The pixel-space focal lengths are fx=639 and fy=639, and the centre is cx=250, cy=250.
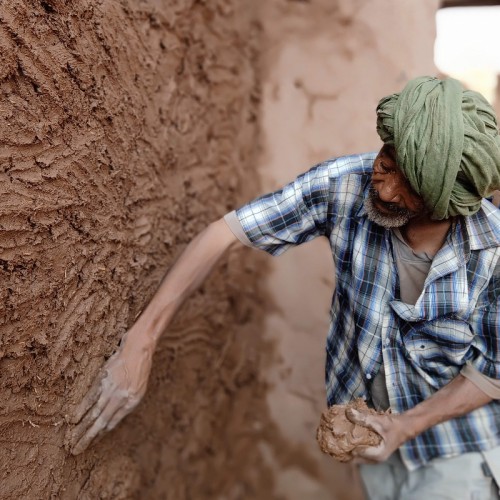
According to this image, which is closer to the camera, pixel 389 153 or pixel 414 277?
pixel 389 153

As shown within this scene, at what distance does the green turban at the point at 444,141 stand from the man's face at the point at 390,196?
40 millimetres

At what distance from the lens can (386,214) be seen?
125 centimetres

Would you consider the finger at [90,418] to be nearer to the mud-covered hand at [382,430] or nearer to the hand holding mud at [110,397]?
the hand holding mud at [110,397]

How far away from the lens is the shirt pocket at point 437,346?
4.32 feet

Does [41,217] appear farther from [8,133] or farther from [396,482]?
[396,482]

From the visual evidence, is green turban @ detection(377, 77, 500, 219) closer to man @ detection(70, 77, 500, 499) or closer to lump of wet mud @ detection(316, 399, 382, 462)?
man @ detection(70, 77, 500, 499)

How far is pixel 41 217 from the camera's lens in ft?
3.67

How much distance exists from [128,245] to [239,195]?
786 mm

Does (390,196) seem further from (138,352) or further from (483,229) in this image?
(138,352)

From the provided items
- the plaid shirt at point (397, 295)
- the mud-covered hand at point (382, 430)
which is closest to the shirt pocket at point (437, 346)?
the plaid shirt at point (397, 295)

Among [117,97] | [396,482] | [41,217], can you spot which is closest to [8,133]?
[41,217]

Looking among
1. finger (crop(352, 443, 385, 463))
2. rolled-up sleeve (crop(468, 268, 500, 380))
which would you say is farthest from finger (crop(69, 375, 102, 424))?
rolled-up sleeve (crop(468, 268, 500, 380))

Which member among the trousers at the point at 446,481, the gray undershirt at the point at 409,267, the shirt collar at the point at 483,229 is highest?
the shirt collar at the point at 483,229

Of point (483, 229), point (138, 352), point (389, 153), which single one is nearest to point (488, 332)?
point (483, 229)
